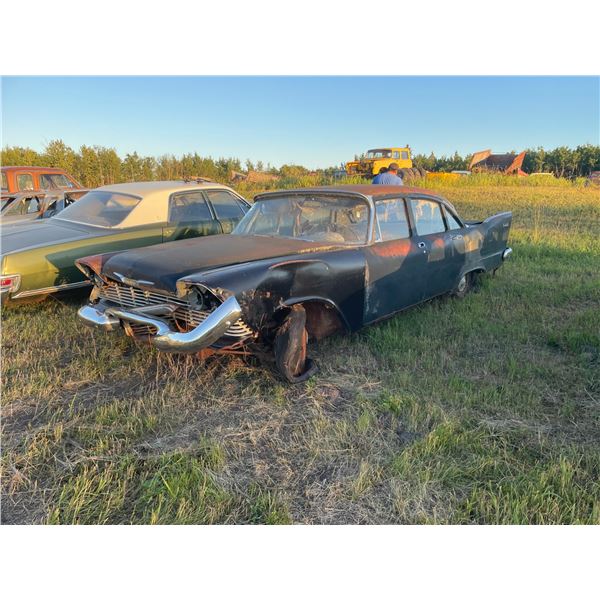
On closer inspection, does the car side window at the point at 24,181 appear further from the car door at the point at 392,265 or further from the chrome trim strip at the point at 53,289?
the car door at the point at 392,265

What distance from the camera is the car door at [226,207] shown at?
6012 millimetres

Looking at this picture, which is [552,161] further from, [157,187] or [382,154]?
[157,187]

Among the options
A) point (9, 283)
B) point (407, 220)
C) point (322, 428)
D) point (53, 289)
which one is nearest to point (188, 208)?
point (53, 289)

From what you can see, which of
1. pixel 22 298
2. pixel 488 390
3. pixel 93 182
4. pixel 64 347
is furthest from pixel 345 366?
pixel 93 182

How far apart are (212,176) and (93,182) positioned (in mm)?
7319

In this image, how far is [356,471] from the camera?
2.42m

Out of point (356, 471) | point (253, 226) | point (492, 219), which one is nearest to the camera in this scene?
point (356, 471)

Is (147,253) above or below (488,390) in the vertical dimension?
above

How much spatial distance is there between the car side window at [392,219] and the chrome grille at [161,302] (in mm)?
1769

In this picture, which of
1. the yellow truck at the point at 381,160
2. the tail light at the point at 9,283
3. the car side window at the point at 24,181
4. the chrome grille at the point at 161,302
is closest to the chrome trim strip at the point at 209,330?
the chrome grille at the point at 161,302

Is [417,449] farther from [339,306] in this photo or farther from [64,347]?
[64,347]

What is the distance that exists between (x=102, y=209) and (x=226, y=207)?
1.58 meters

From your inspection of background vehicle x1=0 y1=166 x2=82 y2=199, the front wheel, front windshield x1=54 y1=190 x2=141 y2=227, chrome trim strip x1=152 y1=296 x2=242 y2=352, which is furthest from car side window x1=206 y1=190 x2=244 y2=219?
background vehicle x1=0 y1=166 x2=82 y2=199

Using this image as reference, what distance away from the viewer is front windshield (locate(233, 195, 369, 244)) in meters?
3.94
